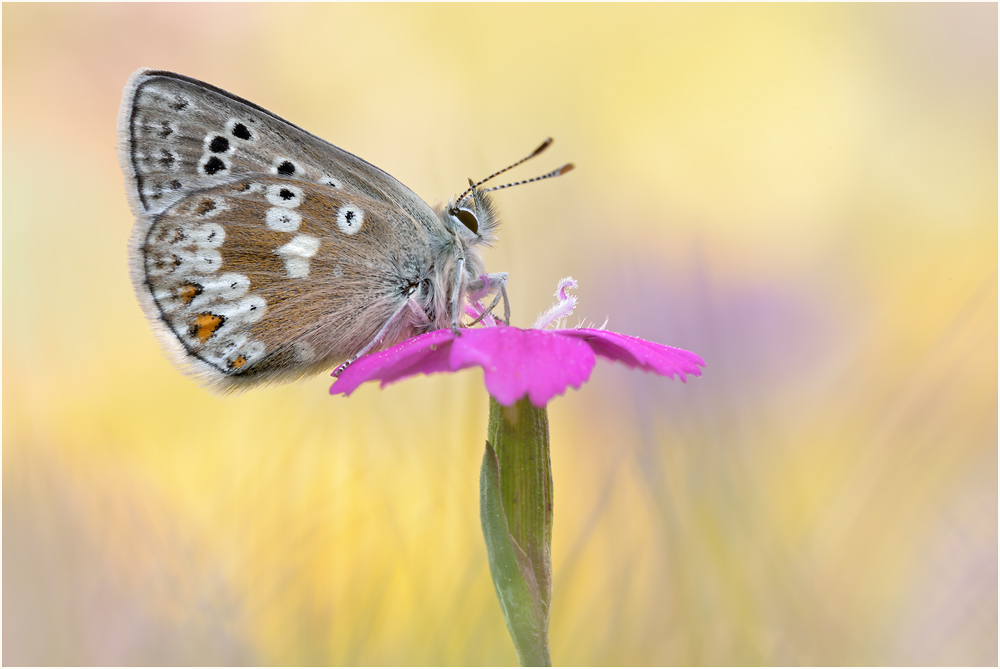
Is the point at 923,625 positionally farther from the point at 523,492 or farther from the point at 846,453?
the point at 523,492

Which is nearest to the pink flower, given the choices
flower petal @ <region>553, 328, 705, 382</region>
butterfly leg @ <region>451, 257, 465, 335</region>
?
flower petal @ <region>553, 328, 705, 382</region>

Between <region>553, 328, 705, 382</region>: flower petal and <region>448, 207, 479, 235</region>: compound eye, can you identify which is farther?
<region>448, 207, 479, 235</region>: compound eye

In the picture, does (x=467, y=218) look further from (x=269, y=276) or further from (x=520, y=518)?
(x=520, y=518)

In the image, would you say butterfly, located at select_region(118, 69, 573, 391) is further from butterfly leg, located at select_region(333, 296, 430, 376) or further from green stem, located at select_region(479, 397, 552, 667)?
green stem, located at select_region(479, 397, 552, 667)

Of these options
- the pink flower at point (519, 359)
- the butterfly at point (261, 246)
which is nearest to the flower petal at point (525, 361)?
the pink flower at point (519, 359)

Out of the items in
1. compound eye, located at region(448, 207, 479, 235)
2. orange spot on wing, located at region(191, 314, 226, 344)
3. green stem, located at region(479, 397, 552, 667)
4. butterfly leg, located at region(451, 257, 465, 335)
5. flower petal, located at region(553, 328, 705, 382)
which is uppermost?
compound eye, located at region(448, 207, 479, 235)

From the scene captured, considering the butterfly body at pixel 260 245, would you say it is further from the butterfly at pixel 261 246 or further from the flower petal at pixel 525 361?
the flower petal at pixel 525 361

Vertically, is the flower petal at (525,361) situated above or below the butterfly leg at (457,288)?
below
